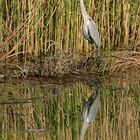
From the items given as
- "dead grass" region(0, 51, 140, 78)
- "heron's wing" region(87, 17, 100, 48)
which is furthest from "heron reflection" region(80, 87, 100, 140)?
"heron's wing" region(87, 17, 100, 48)

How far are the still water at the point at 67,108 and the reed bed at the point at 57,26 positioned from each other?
0.84 meters

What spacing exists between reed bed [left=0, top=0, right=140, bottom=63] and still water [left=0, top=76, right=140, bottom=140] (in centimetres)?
84

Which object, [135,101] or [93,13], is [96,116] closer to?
[135,101]

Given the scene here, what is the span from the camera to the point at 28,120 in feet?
18.4

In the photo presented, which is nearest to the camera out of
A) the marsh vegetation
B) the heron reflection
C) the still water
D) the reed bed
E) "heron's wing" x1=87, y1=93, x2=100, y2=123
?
the still water

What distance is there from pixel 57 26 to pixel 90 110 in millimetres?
2566

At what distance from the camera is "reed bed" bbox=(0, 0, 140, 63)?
816 cm

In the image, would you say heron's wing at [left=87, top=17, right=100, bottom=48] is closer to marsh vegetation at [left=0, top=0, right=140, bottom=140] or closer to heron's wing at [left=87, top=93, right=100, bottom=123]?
marsh vegetation at [left=0, top=0, right=140, bottom=140]

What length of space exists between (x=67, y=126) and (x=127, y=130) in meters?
0.51

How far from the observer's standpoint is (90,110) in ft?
19.7

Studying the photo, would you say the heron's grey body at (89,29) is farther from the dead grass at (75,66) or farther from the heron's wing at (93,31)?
the dead grass at (75,66)

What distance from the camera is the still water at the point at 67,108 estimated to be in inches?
203

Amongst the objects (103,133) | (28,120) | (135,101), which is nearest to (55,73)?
(135,101)

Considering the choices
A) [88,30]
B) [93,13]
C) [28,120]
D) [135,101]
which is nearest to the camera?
[28,120]
